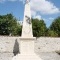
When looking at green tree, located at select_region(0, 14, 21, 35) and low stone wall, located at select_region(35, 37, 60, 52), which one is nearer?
low stone wall, located at select_region(35, 37, 60, 52)

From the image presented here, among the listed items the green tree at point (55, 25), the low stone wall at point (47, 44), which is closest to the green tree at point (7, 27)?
the green tree at point (55, 25)

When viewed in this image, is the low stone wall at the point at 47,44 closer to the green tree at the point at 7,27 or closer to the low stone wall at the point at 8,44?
the low stone wall at the point at 8,44

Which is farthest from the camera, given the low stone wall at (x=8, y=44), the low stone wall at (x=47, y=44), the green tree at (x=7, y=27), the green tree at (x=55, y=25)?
the green tree at (x=55, y=25)

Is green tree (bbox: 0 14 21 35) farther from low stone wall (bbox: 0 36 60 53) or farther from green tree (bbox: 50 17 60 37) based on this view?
low stone wall (bbox: 0 36 60 53)

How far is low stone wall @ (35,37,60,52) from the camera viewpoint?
21812 mm

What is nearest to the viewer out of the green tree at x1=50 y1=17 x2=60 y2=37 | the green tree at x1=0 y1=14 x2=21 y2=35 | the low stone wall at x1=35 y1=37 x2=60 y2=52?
the low stone wall at x1=35 y1=37 x2=60 y2=52

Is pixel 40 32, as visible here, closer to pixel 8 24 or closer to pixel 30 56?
pixel 8 24

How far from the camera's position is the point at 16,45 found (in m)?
20.9

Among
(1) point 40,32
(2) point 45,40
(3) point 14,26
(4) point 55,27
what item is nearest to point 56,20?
(4) point 55,27

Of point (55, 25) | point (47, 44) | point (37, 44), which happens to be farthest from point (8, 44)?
point (55, 25)

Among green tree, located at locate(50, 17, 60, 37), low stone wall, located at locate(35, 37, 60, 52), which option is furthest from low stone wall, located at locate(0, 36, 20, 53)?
green tree, located at locate(50, 17, 60, 37)

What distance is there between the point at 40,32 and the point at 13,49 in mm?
5029

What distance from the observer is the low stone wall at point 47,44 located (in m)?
21.8

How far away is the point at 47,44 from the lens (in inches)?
877
